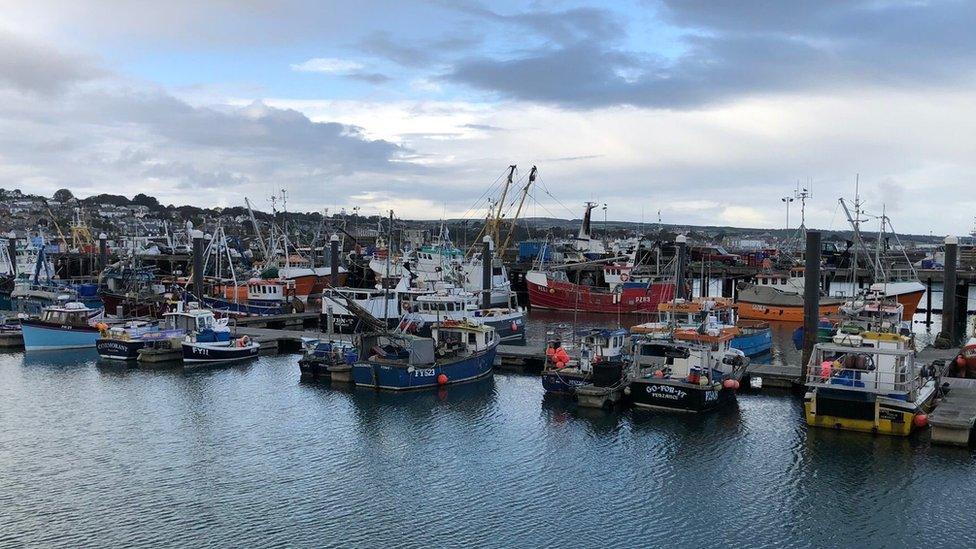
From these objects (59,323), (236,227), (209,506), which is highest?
(236,227)

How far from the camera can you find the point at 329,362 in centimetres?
3541

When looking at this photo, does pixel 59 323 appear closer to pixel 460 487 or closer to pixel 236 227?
pixel 460 487

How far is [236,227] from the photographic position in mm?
185875

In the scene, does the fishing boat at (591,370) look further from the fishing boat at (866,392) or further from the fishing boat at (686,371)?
the fishing boat at (866,392)

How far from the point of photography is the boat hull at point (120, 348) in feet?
133

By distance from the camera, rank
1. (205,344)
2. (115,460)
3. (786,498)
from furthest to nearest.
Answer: (205,344)
(115,460)
(786,498)

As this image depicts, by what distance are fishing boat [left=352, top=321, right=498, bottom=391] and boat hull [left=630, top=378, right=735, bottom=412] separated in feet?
26.1

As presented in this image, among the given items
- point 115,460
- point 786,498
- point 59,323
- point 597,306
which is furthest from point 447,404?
point 597,306

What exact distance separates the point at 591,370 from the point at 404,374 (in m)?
7.34

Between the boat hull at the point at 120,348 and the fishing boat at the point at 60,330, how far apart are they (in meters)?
2.65

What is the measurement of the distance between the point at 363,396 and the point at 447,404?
3550 millimetres

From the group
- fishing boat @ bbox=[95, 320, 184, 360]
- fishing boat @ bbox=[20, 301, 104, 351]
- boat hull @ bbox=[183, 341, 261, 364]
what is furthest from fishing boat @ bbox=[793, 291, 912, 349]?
fishing boat @ bbox=[20, 301, 104, 351]

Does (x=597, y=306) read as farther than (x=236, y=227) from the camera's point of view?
No

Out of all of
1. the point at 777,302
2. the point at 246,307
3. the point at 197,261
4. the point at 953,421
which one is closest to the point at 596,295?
the point at 777,302
